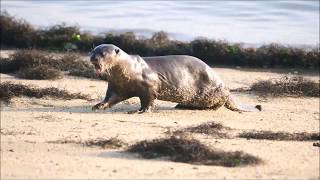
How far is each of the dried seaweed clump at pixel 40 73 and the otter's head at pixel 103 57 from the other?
272 cm

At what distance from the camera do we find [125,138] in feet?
30.8

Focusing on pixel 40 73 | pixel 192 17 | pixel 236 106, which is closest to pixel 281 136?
pixel 236 106

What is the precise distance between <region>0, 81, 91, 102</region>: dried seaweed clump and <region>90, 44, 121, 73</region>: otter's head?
3.54 ft

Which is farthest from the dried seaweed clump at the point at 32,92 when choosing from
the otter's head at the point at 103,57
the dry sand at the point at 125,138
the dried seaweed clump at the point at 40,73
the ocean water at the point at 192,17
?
the ocean water at the point at 192,17

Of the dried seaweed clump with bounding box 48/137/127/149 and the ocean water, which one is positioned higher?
the dried seaweed clump with bounding box 48/137/127/149

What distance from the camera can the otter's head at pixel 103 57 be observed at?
1100 centimetres

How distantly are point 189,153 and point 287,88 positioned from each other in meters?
5.37

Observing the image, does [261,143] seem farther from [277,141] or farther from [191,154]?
[191,154]

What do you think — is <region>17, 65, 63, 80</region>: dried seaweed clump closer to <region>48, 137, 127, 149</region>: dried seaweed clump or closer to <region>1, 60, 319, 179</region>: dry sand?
<region>1, 60, 319, 179</region>: dry sand

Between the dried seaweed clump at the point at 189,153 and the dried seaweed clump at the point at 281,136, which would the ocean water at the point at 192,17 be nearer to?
the dried seaweed clump at the point at 281,136

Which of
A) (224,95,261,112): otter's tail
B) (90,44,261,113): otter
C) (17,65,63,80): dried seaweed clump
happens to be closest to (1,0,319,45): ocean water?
(17,65,63,80): dried seaweed clump

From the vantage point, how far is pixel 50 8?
2662cm

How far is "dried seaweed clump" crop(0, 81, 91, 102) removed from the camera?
11.6m

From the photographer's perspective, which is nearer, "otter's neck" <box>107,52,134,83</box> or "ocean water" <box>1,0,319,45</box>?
"otter's neck" <box>107,52,134,83</box>
